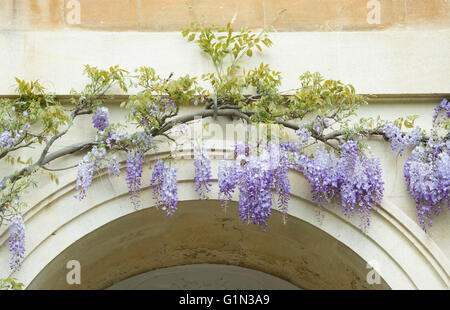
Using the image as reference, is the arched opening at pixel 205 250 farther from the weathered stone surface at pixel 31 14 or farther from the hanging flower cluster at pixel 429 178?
the weathered stone surface at pixel 31 14

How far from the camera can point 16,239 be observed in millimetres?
4094

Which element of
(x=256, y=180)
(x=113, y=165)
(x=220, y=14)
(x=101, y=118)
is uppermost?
(x=220, y=14)

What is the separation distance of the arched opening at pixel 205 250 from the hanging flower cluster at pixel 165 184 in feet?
0.52

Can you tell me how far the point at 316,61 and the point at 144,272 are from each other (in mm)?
2093

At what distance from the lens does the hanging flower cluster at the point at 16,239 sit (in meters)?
4.09

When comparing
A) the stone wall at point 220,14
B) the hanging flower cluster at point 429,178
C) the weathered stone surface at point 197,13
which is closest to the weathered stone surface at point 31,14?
the stone wall at point 220,14

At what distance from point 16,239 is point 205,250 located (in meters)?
1.69

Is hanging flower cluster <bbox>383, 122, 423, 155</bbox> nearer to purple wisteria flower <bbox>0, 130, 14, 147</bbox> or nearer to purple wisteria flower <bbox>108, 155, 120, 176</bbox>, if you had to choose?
purple wisteria flower <bbox>108, 155, 120, 176</bbox>

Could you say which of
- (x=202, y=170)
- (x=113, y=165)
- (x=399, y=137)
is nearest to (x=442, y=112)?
(x=399, y=137)

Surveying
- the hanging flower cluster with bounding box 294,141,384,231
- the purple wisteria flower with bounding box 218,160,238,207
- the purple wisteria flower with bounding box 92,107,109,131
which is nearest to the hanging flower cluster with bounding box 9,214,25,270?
the purple wisteria flower with bounding box 92,107,109,131

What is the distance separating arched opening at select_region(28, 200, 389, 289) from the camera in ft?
14.8

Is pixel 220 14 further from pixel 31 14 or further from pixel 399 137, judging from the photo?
pixel 399 137

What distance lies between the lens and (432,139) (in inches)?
179
